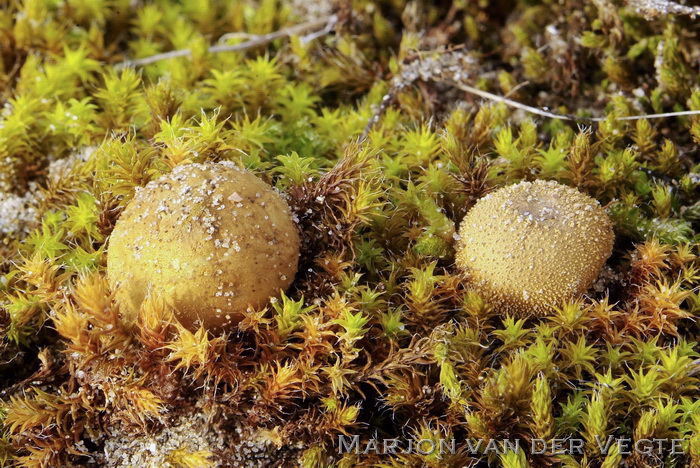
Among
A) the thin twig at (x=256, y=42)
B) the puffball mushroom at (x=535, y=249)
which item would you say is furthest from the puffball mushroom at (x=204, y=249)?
the thin twig at (x=256, y=42)

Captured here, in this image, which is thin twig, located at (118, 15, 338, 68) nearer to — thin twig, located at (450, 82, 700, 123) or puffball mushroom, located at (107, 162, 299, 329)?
thin twig, located at (450, 82, 700, 123)

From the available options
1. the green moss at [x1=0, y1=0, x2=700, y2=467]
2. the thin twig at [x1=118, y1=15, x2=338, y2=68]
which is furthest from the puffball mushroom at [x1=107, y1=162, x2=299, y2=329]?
the thin twig at [x1=118, y1=15, x2=338, y2=68]

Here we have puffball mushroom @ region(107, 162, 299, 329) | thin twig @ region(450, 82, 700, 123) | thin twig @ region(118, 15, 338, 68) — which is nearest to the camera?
puffball mushroom @ region(107, 162, 299, 329)

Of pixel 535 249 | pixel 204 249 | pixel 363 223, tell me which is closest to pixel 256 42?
pixel 363 223

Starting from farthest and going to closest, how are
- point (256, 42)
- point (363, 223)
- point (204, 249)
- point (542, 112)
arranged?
point (256, 42) < point (542, 112) < point (363, 223) < point (204, 249)

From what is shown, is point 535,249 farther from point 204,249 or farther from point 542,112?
point 204,249

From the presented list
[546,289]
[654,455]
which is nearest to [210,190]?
[546,289]

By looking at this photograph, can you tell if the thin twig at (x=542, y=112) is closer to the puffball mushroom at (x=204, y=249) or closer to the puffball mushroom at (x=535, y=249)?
the puffball mushroom at (x=535, y=249)
